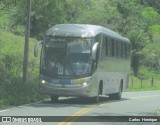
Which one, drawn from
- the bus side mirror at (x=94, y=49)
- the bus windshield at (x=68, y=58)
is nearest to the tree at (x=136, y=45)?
the bus side mirror at (x=94, y=49)

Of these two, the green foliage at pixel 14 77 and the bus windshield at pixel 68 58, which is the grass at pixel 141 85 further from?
the bus windshield at pixel 68 58

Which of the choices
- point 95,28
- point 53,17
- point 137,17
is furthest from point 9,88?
point 137,17

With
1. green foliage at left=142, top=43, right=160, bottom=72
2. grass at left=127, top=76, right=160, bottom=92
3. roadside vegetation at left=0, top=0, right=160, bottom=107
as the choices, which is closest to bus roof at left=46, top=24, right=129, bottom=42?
roadside vegetation at left=0, top=0, right=160, bottom=107

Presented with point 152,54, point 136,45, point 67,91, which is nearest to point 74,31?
point 67,91

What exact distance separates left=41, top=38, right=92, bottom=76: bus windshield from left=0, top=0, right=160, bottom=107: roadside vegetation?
198 cm

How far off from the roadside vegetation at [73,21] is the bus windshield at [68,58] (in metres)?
1.98

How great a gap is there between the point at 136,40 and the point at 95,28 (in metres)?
45.2

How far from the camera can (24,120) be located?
17.3 m

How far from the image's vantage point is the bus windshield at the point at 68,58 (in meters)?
Result: 26.2

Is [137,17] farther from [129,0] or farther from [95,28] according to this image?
[95,28]

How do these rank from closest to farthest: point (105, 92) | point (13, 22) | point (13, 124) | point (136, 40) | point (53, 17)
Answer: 1. point (13, 124)
2. point (105, 92)
3. point (53, 17)
4. point (13, 22)
5. point (136, 40)

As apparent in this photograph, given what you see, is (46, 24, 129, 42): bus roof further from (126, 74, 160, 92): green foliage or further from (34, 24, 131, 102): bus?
(126, 74, 160, 92): green foliage

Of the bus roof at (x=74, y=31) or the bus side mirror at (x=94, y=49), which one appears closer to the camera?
the bus side mirror at (x=94, y=49)

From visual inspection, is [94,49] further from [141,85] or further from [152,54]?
[152,54]
